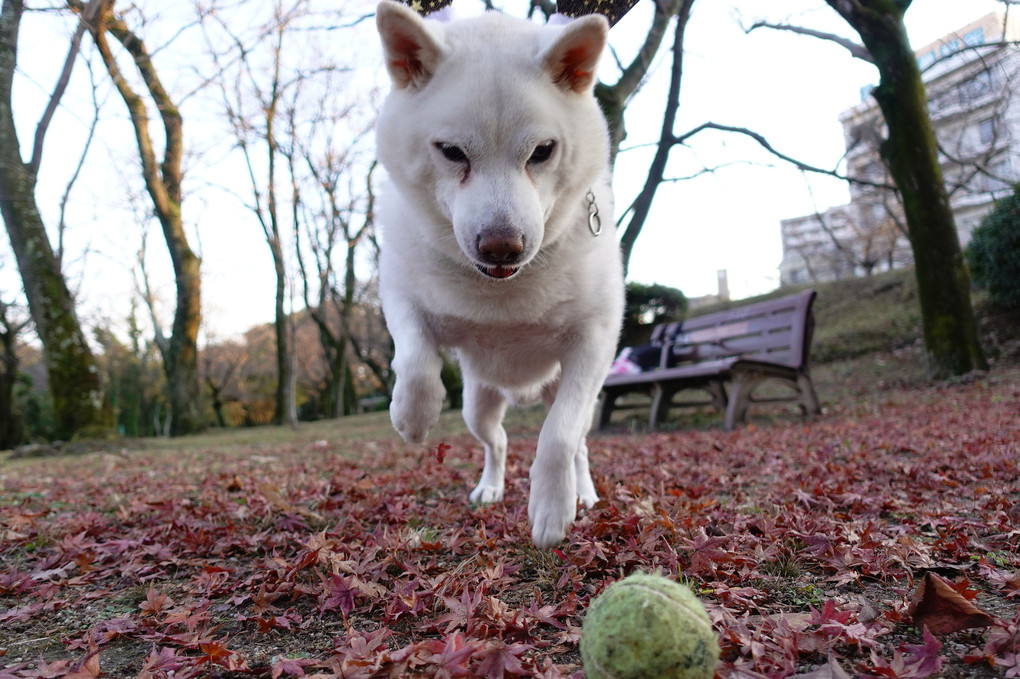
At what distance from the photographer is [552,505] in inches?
95.2

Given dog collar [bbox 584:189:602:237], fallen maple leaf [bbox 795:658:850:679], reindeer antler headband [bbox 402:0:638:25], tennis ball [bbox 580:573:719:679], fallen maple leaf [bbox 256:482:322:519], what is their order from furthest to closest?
fallen maple leaf [bbox 256:482:322:519] → reindeer antler headband [bbox 402:0:638:25] → dog collar [bbox 584:189:602:237] → fallen maple leaf [bbox 795:658:850:679] → tennis ball [bbox 580:573:719:679]

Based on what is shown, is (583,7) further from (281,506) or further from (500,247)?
(281,506)

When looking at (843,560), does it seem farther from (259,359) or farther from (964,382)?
(259,359)

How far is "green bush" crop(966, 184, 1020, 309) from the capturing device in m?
10.9

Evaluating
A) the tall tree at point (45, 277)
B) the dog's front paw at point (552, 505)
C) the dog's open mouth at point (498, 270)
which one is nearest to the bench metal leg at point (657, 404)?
the dog's front paw at point (552, 505)

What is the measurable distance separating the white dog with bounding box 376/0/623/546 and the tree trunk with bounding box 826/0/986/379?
8103mm

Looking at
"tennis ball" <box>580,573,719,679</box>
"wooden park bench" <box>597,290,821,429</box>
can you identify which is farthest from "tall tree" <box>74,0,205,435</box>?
"tennis ball" <box>580,573,719,679</box>

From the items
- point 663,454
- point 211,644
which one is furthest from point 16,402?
point 211,644

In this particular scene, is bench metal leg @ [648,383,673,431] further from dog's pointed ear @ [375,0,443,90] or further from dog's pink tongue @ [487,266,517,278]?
dog's pointed ear @ [375,0,443,90]

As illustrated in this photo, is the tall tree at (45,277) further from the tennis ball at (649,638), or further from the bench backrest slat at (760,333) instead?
the tennis ball at (649,638)

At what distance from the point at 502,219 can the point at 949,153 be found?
19.7m

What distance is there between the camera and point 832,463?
4.16 metres

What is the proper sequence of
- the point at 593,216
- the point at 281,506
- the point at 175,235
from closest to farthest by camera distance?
1. the point at 593,216
2. the point at 281,506
3. the point at 175,235

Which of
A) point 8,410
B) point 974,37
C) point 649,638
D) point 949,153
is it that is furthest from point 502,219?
point 949,153
